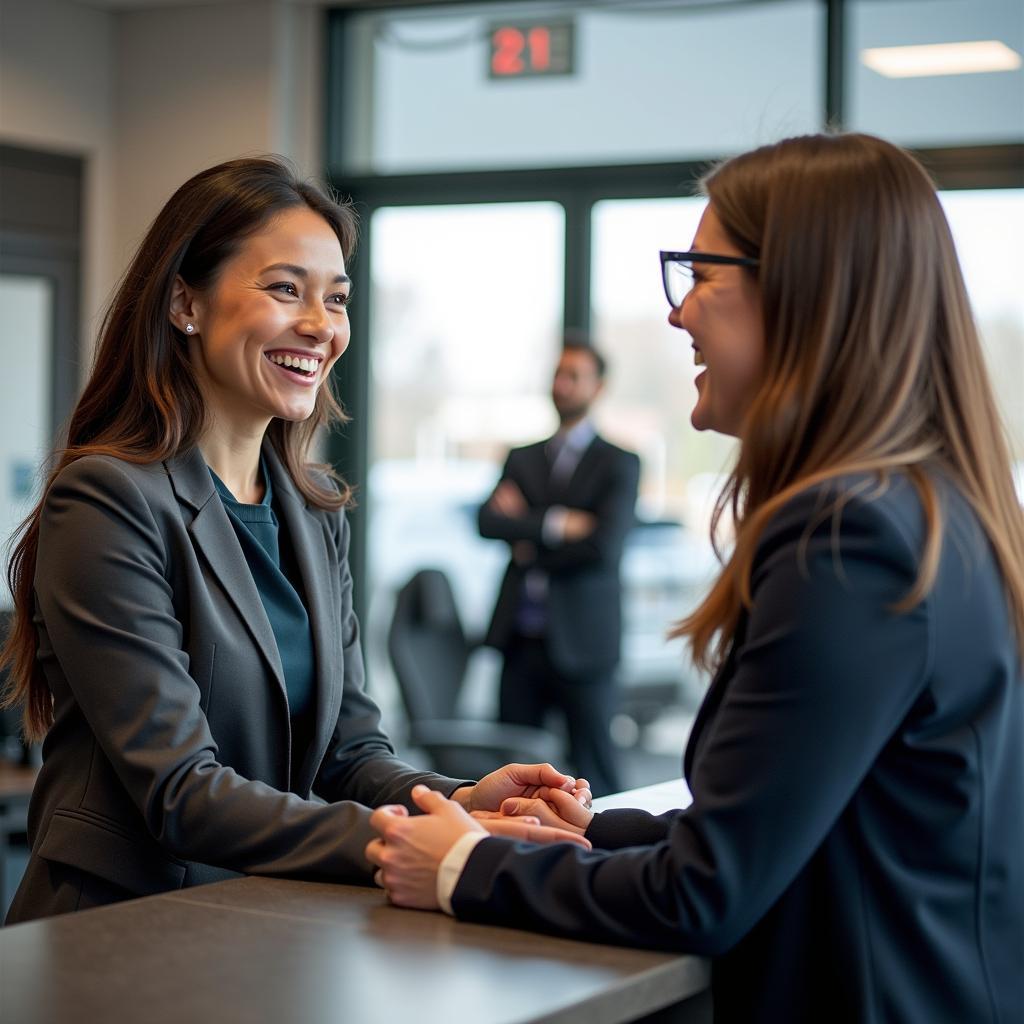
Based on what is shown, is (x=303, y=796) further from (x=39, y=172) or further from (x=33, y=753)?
(x=39, y=172)

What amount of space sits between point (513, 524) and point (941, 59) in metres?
2.27

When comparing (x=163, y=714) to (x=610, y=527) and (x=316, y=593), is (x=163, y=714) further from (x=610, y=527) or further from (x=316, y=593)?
(x=610, y=527)

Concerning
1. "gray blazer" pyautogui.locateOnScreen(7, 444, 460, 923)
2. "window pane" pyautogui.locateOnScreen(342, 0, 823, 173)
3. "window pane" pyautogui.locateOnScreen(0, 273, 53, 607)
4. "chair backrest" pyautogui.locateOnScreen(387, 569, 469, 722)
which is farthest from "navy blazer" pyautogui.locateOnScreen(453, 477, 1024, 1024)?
"window pane" pyautogui.locateOnScreen(0, 273, 53, 607)

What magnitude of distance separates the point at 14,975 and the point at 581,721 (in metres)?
4.19

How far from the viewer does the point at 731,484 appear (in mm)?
1520

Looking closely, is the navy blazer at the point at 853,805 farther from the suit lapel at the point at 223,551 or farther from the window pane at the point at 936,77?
the window pane at the point at 936,77

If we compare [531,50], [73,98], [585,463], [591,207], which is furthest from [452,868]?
[73,98]

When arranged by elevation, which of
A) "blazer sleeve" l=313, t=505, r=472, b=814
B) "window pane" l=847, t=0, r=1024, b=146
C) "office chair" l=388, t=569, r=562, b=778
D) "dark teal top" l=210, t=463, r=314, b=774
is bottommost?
"office chair" l=388, t=569, r=562, b=778

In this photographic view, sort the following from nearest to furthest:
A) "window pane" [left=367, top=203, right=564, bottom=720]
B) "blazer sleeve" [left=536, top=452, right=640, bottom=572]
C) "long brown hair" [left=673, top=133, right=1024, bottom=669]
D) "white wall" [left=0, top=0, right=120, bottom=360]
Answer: "long brown hair" [left=673, top=133, right=1024, bottom=669] → "blazer sleeve" [left=536, top=452, right=640, bottom=572] → "white wall" [left=0, top=0, right=120, bottom=360] → "window pane" [left=367, top=203, right=564, bottom=720]

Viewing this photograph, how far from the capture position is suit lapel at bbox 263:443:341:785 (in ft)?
6.47

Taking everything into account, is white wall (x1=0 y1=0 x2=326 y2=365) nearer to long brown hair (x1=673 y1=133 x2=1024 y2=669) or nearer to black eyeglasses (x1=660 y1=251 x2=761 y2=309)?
black eyeglasses (x1=660 y1=251 x2=761 y2=309)

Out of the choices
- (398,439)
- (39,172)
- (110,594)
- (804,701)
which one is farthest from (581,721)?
(804,701)

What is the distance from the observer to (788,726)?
128 cm

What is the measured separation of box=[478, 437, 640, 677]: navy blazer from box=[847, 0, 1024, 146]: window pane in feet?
5.17
